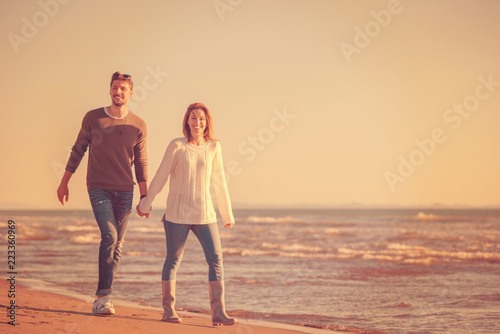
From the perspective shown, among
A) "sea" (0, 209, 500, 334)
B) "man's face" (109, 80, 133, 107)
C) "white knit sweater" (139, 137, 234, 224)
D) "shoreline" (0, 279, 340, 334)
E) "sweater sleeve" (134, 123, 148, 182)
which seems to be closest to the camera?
"shoreline" (0, 279, 340, 334)

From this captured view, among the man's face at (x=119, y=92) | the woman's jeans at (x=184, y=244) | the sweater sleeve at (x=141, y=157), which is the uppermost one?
the man's face at (x=119, y=92)

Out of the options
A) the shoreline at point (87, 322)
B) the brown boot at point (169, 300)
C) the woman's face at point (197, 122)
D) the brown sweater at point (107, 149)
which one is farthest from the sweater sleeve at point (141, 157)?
the shoreline at point (87, 322)

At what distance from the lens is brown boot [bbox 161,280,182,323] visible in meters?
4.67

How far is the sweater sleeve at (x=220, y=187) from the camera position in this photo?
4754mm

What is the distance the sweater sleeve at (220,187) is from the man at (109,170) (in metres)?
0.74

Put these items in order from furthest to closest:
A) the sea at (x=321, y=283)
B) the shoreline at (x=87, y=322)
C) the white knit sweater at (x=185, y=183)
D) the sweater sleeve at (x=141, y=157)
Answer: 1. the sea at (x=321, y=283)
2. the sweater sleeve at (x=141, y=157)
3. the white knit sweater at (x=185, y=183)
4. the shoreline at (x=87, y=322)

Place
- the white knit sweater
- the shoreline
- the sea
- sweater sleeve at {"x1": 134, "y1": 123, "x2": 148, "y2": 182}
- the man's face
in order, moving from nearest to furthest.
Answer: the shoreline, the white knit sweater, the man's face, sweater sleeve at {"x1": 134, "y1": 123, "x2": 148, "y2": 182}, the sea

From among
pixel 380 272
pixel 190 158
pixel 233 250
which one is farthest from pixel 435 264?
pixel 190 158

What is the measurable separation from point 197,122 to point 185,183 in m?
0.53

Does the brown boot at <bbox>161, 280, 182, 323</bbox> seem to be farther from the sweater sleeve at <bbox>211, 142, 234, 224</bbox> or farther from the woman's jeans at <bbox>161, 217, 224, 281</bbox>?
the sweater sleeve at <bbox>211, 142, 234, 224</bbox>

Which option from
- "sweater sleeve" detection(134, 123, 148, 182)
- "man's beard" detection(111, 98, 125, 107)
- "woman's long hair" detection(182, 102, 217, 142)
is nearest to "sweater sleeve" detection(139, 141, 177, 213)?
"woman's long hair" detection(182, 102, 217, 142)

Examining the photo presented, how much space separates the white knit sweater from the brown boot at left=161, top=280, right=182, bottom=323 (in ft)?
1.82

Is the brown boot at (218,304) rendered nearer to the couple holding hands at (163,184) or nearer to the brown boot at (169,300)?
the couple holding hands at (163,184)

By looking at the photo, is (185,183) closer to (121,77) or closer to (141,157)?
(141,157)
